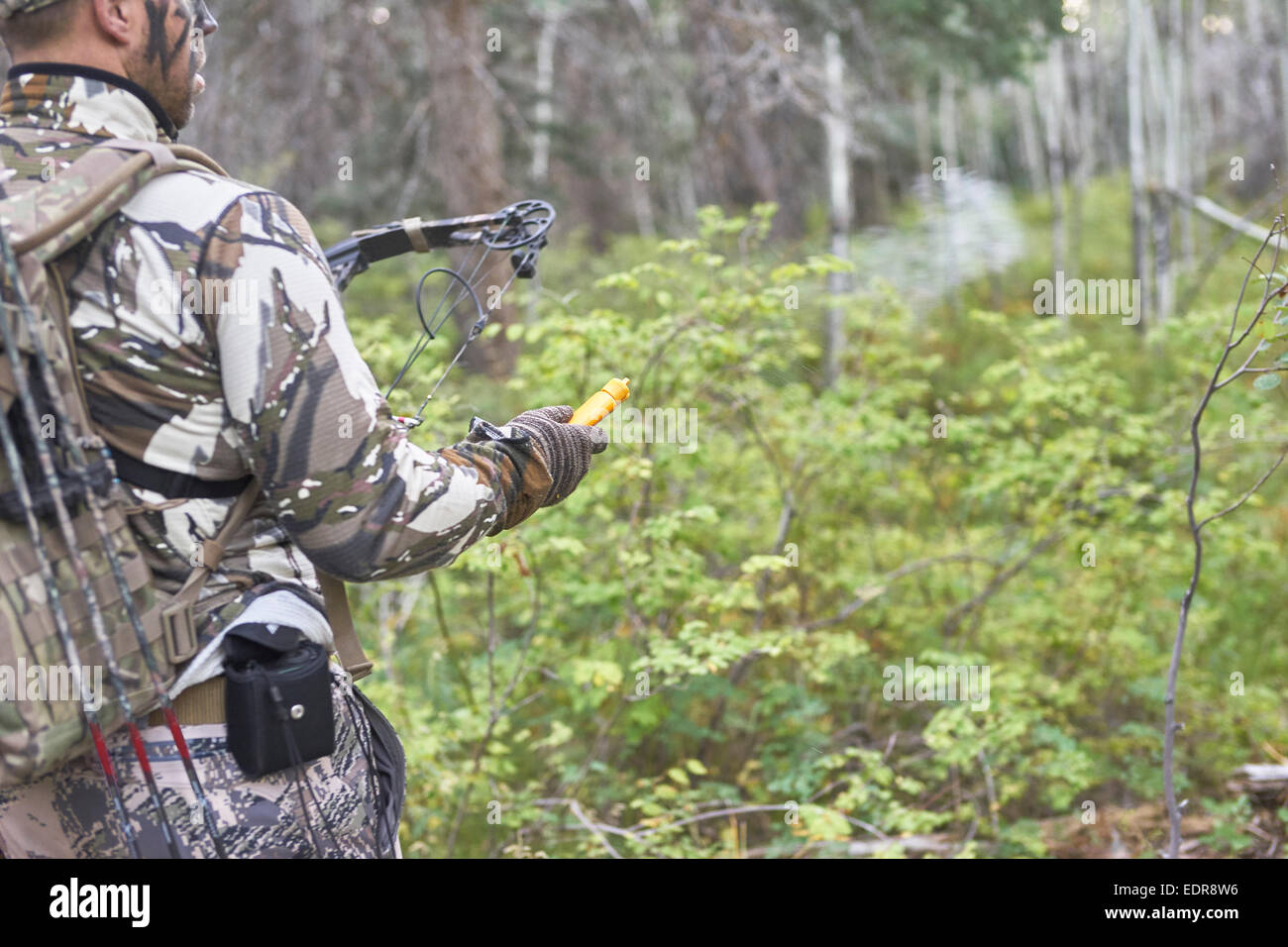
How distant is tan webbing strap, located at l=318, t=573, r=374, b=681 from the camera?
1.84 m

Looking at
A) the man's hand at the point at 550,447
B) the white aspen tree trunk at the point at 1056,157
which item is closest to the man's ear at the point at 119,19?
the man's hand at the point at 550,447

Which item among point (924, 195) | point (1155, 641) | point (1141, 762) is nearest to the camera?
point (1141, 762)

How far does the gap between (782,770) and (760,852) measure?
451 millimetres

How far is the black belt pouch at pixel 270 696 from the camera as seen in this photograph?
1647 millimetres

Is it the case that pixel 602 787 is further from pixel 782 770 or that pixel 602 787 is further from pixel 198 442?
pixel 198 442

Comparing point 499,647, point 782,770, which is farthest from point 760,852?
point 499,647

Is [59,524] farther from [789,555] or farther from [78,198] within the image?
[789,555]

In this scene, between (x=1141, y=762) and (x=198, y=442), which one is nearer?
(x=198, y=442)

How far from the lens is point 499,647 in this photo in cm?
511

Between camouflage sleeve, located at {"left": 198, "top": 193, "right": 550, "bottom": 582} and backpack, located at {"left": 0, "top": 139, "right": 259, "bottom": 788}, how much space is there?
180mm

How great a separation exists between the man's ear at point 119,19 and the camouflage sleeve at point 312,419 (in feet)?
1.11

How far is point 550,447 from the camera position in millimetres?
1932

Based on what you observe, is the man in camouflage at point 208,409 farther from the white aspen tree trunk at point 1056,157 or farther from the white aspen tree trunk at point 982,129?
the white aspen tree trunk at point 982,129
